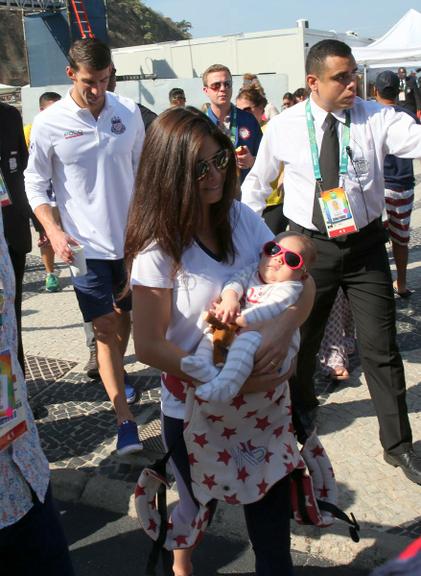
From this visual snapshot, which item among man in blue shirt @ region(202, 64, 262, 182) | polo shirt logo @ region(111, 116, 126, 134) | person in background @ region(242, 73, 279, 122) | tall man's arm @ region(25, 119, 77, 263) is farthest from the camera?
person in background @ region(242, 73, 279, 122)

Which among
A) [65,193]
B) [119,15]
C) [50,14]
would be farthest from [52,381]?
[119,15]

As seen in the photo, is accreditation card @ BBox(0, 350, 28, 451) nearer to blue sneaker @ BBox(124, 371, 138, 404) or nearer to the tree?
blue sneaker @ BBox(124, 371, 138, 404)

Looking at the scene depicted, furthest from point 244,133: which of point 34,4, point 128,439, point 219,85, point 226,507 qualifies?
point 34,4

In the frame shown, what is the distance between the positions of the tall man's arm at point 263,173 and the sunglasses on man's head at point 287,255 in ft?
4.68

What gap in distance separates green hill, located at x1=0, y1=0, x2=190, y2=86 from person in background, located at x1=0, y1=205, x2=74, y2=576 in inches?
2106

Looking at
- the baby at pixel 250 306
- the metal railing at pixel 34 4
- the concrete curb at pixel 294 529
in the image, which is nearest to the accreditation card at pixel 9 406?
the baby at pixel 250 306

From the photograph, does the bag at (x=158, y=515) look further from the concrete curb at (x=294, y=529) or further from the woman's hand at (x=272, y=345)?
the concrete curb at (x=294, y=529)

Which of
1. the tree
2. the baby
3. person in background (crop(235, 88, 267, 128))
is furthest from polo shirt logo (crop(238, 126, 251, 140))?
the tree

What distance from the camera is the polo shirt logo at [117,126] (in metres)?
3.71

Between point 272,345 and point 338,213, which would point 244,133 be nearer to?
point 338,213

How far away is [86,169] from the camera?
367 cm

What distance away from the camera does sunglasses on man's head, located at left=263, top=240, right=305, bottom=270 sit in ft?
6.70

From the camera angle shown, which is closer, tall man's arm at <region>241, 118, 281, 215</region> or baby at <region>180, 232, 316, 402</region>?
→ baby at <region>180, 232, 316, 402</region>

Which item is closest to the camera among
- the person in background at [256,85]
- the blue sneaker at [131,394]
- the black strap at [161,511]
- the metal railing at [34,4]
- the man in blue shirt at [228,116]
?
the black strap at [161,511]
